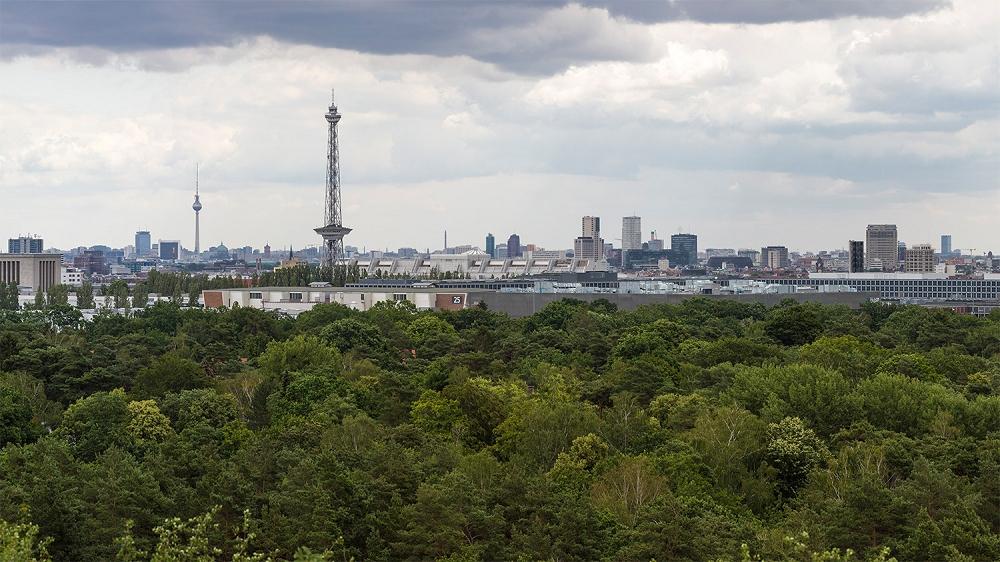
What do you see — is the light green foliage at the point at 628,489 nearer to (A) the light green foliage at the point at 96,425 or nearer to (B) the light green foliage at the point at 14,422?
(A) the light green foliage at the point at 96,425

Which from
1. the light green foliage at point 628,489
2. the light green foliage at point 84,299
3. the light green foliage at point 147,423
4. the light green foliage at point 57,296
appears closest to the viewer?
the light green foliage at point 628,489

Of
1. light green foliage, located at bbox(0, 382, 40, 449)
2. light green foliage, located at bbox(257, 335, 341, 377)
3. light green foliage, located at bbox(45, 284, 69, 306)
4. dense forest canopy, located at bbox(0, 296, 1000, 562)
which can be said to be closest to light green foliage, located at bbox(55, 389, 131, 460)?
dense forest canopy, located at bbox(0, 296, 1000, 562)

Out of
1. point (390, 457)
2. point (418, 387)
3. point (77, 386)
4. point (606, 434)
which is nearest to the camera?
point (390, 457)

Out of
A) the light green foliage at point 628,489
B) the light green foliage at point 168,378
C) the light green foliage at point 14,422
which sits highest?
the light green foliage at point 168,378

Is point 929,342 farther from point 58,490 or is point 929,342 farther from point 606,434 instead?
point 58,490

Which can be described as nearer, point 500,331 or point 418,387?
point 418,387

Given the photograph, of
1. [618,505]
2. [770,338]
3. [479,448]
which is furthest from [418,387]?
[770,338]

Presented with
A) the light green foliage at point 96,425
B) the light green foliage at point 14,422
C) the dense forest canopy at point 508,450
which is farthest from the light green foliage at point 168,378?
the light green foliage at point 14,422

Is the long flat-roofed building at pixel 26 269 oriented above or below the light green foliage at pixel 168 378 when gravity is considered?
above

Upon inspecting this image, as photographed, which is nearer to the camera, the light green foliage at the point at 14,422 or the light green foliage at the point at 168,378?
the light green foliage at the point at 14,422
